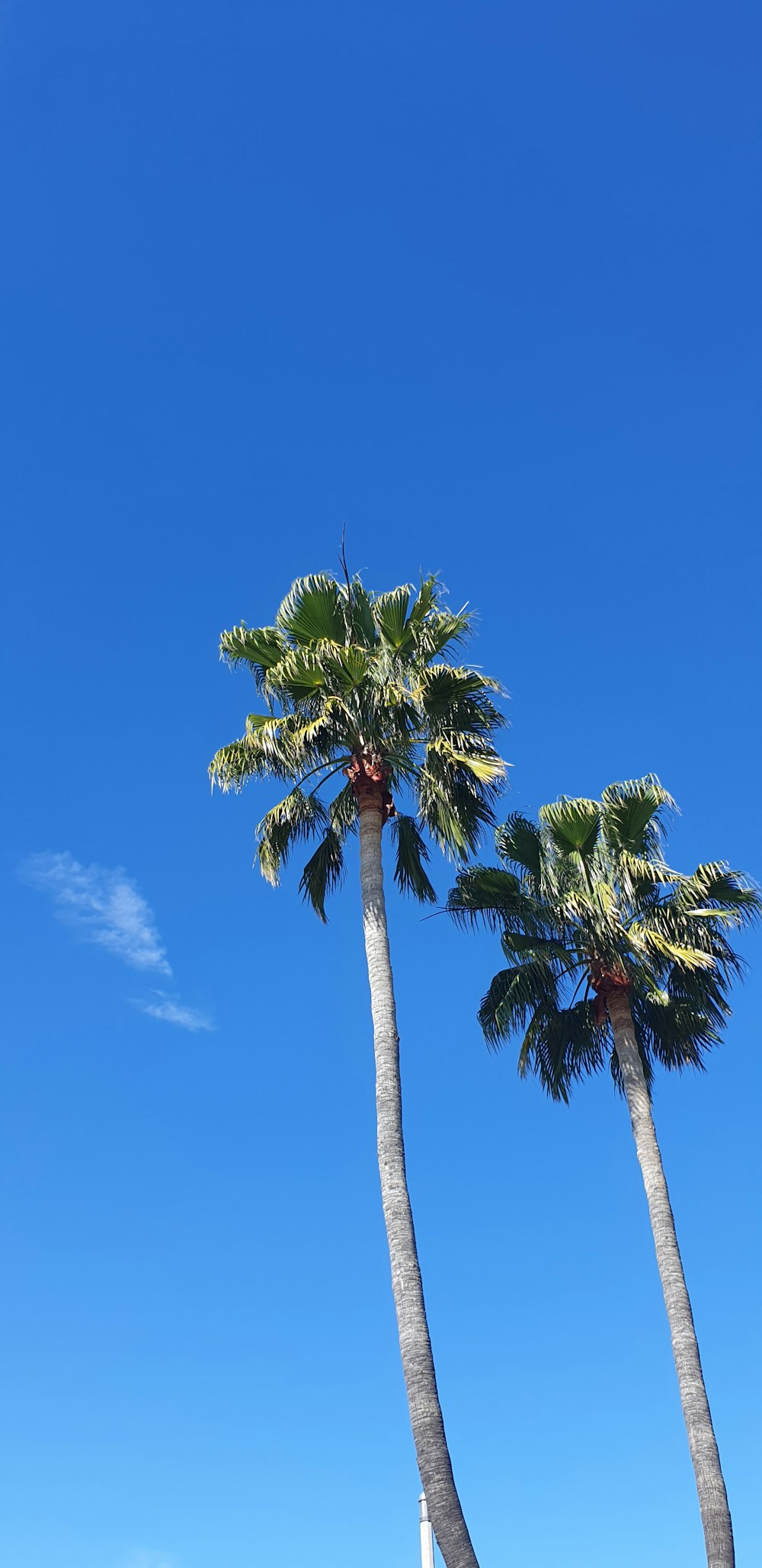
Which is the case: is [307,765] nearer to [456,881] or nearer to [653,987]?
[456,881]

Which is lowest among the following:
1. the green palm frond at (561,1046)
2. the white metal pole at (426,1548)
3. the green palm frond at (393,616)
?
the white metal pole at (426,1548)

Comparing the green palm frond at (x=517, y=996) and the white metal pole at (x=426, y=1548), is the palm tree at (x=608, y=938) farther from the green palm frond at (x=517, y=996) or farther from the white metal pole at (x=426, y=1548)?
the white metal pole at (x=426, y=1548)

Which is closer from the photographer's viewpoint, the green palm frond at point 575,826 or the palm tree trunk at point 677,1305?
the palm tree trunk at point 677,1305

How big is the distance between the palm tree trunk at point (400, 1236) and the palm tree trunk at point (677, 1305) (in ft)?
14.4

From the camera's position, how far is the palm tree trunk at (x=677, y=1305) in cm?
1636

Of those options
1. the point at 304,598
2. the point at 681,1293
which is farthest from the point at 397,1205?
the point at 304,598

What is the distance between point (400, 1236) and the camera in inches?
599

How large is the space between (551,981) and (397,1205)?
6285 mm

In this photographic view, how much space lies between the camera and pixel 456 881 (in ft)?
68.6

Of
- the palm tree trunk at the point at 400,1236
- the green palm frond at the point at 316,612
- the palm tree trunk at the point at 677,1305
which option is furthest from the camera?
the green palm frond at the point at 316,612

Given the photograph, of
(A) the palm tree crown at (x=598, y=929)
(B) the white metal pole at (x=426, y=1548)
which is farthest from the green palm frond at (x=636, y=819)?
(B) the white metal pole at (x=426, y=1548)

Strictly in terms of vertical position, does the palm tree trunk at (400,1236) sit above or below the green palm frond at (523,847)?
below

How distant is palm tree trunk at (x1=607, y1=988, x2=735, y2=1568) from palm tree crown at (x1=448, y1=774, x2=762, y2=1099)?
747 mm

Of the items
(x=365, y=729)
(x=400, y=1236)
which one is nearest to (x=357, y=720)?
(x=365, y=729)
